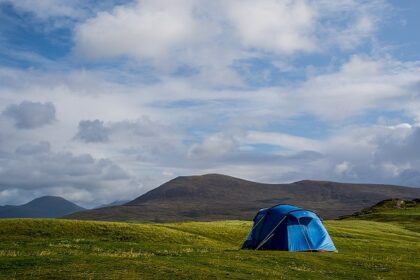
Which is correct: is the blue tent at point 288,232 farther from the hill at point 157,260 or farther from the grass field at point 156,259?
the hill at point 157,260

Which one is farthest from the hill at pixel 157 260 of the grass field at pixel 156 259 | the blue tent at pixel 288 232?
the blue tent at pixel 288 232

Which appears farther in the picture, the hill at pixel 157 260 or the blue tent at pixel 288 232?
the blue tent at pixel 288 232

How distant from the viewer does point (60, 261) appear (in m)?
29.1

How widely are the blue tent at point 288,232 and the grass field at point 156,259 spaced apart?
425cm

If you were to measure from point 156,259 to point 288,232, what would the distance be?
17.3 m

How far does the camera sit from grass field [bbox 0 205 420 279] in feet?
87.5

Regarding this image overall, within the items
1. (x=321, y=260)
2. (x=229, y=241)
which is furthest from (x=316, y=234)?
(x=229, y=241)

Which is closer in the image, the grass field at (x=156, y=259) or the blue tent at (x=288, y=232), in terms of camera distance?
the grass field at (x=156, y=259)

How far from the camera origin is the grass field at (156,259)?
1050 inches

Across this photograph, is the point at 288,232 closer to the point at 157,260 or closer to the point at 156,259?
the point at 156,259

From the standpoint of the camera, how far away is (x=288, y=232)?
45.2 metres

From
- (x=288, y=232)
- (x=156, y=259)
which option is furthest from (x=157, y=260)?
(x=288, y=232)

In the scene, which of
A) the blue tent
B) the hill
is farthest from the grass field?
the blue tent

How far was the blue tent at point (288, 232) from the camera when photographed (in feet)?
148
